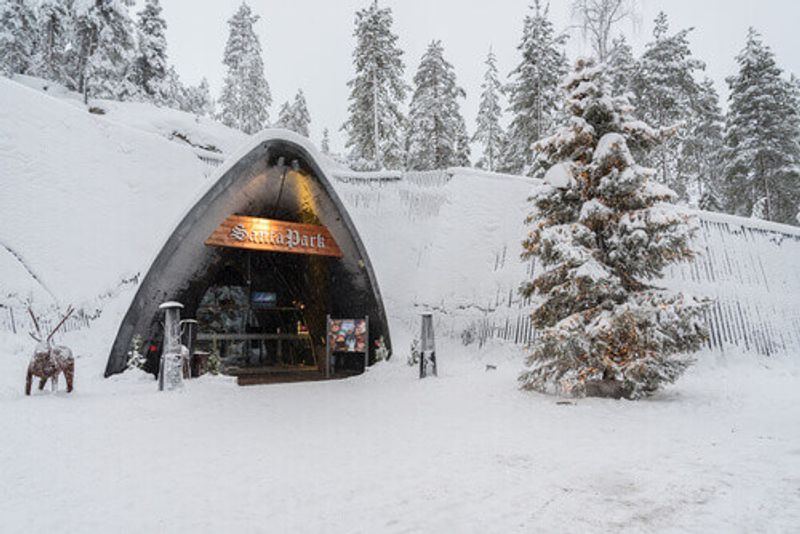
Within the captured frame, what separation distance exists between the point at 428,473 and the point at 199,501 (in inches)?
83.7

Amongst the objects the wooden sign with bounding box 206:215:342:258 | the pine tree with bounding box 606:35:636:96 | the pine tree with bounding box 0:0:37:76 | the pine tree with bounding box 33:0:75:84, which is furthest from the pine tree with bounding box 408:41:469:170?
the pine tree with bounding box 0:0:37:76

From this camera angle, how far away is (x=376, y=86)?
2678cm

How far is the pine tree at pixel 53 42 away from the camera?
32844mm

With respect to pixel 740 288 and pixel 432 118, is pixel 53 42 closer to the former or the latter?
pixel 432 118

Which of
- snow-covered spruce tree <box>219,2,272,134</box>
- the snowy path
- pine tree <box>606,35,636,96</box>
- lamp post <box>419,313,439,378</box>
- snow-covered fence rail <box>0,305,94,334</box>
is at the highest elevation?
snow-covered spruce tree <box>219,2,272,134</box>

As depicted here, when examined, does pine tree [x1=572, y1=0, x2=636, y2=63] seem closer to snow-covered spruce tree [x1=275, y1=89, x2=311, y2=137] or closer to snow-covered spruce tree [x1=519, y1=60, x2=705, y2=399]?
snow-covered spruce tree [x1=519, y1=60, x2=705, y2=399]

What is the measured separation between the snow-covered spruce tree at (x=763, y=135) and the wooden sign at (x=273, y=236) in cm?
2149

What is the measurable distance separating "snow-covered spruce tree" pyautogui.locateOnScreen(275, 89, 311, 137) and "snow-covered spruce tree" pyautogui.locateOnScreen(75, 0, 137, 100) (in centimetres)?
1152

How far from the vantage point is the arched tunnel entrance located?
1178 centimetres

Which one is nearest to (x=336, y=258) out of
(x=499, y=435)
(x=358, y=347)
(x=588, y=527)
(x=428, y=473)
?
(x=358, y=347)

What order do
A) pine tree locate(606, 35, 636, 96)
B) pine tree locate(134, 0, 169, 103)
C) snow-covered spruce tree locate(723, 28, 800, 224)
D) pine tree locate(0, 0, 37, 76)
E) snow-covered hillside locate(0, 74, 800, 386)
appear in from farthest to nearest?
pine tree locate(0, 0, 37, 76), pine tree locate(134, 0, 169, 103), pine tree locate(606, 35, 636, 96), snow-covered spruce tree locate(723, 28, 800, 224), snow-covered hillside locate(0, 74, 800, 386)

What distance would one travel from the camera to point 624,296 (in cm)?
885

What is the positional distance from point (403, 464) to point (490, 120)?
107 feet

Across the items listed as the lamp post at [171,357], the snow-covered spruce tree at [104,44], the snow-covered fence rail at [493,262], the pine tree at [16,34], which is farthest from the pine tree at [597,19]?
the pine tree at [16,34]
